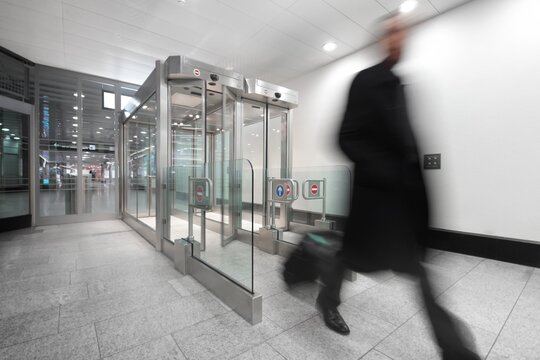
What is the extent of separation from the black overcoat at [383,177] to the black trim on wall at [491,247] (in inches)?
79.8

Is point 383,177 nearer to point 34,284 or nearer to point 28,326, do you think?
point 28,326

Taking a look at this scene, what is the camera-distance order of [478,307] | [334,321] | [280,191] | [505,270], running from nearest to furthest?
1. [334,321]
2. [478,307]
3. [505,270]
4. [280,191]

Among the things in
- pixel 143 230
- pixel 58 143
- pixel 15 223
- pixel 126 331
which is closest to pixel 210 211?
pixel 126 331

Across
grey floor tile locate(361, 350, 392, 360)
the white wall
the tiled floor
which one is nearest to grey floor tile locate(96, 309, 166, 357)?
the tiled floor

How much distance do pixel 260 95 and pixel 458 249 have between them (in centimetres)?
369

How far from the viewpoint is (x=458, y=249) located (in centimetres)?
344

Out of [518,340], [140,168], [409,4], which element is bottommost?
[518,340]

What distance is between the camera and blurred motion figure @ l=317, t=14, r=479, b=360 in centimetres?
115

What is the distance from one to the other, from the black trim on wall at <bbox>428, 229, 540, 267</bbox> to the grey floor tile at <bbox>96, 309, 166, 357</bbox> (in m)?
2.88

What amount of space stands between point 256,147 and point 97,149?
3.75 metres

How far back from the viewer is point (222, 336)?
1.63m

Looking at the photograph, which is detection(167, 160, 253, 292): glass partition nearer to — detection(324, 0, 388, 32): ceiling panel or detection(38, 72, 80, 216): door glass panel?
detection(324, 0, 388, 32): ceiling panel

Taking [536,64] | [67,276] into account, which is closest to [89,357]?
[67,276]

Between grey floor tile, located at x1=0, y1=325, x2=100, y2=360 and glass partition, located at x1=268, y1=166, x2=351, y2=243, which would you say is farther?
glass partition, located at x1=268, y1=166, x2=351, y2=243
